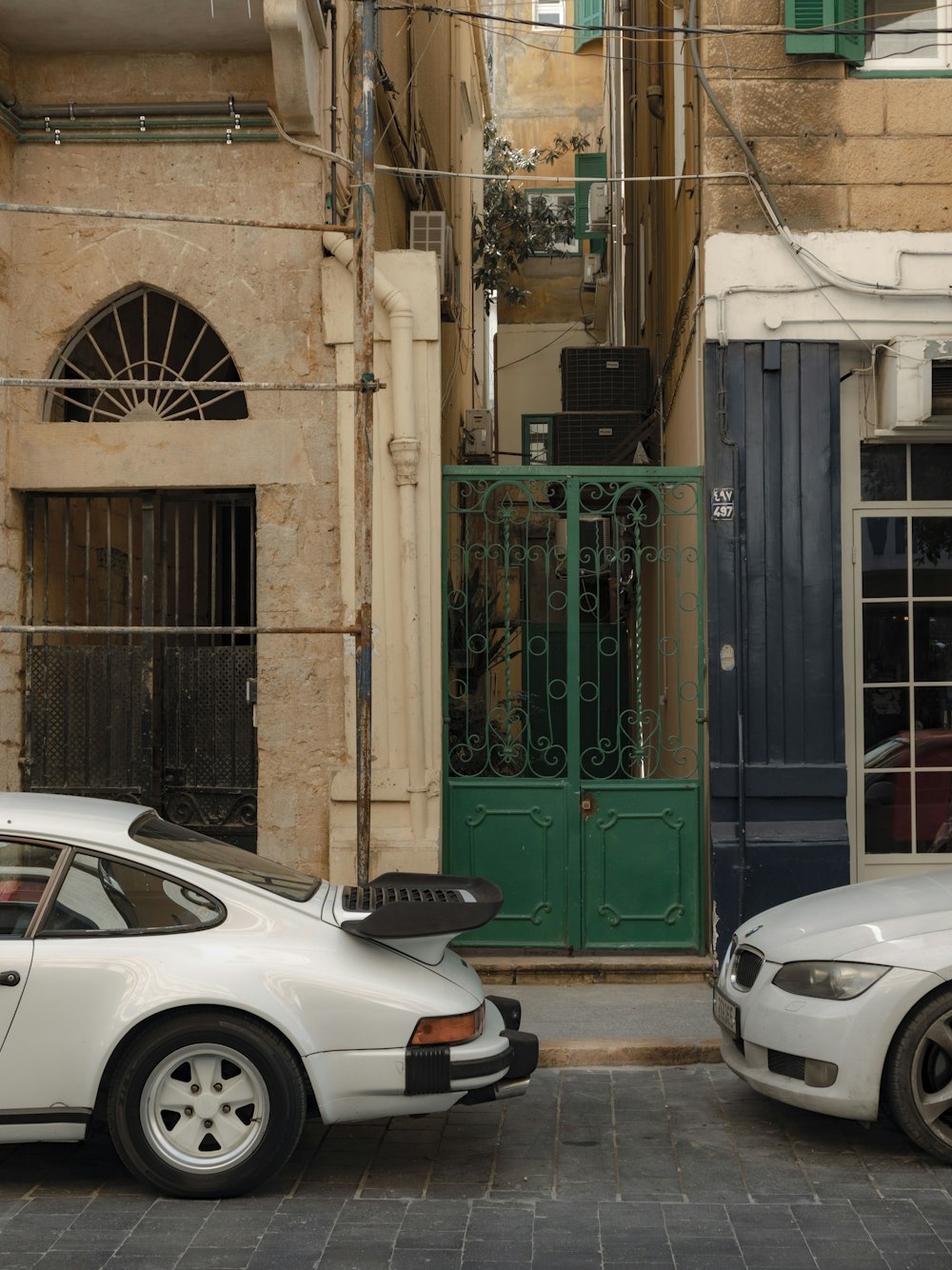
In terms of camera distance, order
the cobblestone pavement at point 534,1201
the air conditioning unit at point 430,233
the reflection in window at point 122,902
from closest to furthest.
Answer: the cobblestone pavement at point 534,1201
the reflection in window at point 122,902
the air conditioning unit at point 430,233

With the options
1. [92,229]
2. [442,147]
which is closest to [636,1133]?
[92,229]

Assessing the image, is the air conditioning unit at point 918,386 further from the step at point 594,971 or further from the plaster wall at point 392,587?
the step at point 594,971

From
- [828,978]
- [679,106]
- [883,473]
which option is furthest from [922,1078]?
[679,106]

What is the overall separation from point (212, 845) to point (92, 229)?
186 inches

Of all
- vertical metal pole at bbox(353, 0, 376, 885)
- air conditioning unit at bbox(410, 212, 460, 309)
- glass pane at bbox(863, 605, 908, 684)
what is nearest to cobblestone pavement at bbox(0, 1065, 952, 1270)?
vertical metal pole at bbox(353, 0, 376, 885)

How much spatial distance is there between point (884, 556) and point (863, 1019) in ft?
13.5

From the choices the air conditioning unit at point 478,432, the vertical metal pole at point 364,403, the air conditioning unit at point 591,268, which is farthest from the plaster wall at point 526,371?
the vertical metal pole at point 364,403

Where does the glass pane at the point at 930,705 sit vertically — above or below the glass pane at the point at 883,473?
below

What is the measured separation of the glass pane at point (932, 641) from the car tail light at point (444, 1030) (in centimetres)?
477

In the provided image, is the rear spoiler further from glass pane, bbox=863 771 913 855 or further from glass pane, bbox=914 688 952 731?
glass pane, bbox=914 688 952 731

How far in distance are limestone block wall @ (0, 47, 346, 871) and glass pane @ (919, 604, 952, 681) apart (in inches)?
143

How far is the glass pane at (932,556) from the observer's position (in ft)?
29.2

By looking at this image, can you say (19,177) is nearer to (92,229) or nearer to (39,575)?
(92,229)

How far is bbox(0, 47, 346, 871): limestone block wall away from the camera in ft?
28.6
